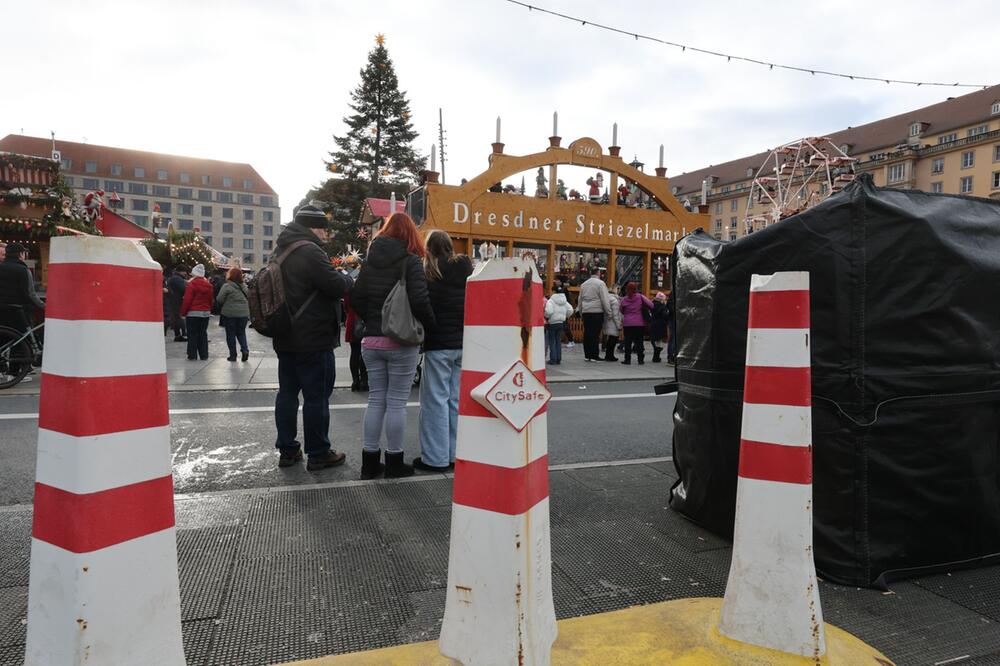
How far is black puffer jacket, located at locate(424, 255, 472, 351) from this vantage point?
14.6 feet

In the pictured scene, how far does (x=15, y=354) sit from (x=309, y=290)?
6086mm

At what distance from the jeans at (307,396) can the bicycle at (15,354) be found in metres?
5.65

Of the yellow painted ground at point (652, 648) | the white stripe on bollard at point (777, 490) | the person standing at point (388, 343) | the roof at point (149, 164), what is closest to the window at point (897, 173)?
the person standing at point (388, 343)

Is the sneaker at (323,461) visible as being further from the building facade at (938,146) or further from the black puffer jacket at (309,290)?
the building facade at (938,146)

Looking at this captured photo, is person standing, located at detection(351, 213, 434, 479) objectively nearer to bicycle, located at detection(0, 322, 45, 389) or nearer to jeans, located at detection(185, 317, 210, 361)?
bicycle, located at detection(0, 322, 45, 389)

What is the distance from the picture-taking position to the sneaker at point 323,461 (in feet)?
14.5

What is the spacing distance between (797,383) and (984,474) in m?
1.61

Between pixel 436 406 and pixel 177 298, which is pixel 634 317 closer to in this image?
pixel 436 406

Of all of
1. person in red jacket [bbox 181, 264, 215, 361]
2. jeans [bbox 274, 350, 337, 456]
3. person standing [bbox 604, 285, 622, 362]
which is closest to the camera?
jeans [bbox 274, 350, 337, 456]

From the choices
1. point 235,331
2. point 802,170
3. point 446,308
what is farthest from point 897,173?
point 446,308

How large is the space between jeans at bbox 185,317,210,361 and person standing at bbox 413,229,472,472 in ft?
26.4

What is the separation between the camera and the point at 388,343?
4215mm

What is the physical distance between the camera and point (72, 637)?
127 centimetres

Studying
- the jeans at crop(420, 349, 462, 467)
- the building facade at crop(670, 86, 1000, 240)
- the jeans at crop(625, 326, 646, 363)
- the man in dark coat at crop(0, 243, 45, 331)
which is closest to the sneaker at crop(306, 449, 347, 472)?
the jeans at crop(420, 349, 462, 467)
